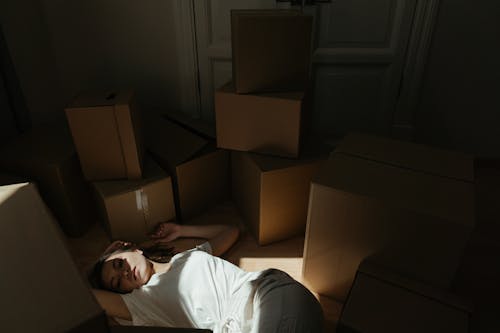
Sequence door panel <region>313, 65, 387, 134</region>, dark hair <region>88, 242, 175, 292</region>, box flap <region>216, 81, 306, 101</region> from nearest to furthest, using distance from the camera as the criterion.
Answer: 1. dark hair <region>88, 242, 175, 292</region>
2. box flap <region>216, 81, 306, 101</region>
3. door panel <region>313, 65, 387, 134</region>

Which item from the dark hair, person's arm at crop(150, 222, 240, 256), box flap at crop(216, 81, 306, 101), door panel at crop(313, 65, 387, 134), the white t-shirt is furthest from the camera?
door panel at crop(313, 65, 387, 134)

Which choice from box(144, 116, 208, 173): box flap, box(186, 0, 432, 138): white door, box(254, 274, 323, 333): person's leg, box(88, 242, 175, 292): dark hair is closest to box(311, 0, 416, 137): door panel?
box(186, 0, 432, 138): white door

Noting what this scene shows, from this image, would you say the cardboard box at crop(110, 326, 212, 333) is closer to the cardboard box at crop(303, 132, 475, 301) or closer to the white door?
the cardboard box at crop(303, 132, 475, 301)

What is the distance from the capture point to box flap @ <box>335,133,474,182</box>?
1319mm

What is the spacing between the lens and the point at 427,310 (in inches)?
44.4

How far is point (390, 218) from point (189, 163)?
3.09ft

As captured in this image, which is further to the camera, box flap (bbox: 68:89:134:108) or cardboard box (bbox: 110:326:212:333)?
box flap (bbox: 68:89:134:108)

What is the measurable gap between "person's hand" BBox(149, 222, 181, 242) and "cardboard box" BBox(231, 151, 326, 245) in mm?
356

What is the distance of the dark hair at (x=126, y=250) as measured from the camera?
1396mm

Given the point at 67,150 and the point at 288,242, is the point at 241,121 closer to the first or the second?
the point at 288,242

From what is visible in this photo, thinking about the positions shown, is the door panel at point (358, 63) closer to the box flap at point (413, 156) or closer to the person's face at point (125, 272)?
the box flap at point (413, 156)

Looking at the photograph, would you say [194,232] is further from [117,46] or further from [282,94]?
[117,46]

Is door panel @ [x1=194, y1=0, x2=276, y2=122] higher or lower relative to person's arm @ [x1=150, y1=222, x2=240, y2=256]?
higher

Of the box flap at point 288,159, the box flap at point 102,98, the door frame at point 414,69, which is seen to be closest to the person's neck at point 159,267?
the box flap at point 288,159
